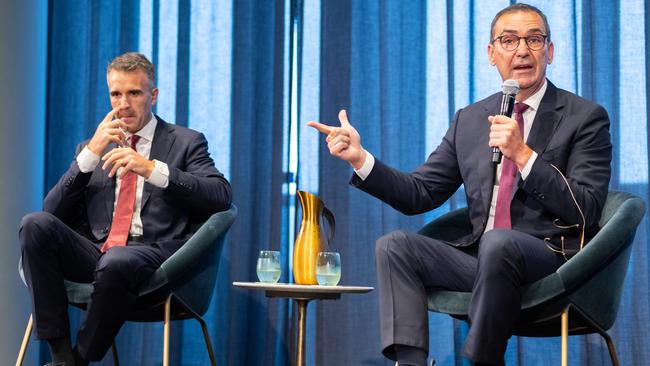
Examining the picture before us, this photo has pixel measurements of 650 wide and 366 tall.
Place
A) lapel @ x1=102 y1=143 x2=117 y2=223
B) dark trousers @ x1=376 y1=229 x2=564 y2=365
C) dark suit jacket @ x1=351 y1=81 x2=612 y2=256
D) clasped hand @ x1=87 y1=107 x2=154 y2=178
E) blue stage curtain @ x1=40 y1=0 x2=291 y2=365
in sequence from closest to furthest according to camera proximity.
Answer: dark trousers @ x1=376 y1=229 x2=564 y2=365, dark suit jacket @ x1=351 y1=81 x2=612 y2=256, clasped hand @ x1=87 y1=107 x2=154 y2=178, lapel @ x1=102 y1=143 x2=117 y2=223, blue stage curtain @ x1=40 y1=0 x2=291 y2=365

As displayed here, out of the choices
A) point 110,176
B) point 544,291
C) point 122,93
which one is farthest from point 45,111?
point 544,291

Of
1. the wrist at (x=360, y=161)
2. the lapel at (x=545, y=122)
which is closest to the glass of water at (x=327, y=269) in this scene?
the wrist at (x=360, y=161)

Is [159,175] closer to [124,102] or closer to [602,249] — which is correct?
[124,102]

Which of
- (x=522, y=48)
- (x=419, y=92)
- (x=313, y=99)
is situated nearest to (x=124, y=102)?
(x=313, y=99)

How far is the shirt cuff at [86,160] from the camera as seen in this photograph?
3.21m

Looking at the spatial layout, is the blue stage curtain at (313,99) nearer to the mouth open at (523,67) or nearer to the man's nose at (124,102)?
the man's nose at (124,102)

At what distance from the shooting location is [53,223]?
3.00 meters

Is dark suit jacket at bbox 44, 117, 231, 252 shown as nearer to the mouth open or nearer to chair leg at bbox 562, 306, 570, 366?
the mouth open

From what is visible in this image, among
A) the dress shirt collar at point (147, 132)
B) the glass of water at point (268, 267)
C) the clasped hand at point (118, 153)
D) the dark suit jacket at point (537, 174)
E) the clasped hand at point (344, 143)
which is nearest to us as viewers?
the dark suit jacket at point (537, 174)

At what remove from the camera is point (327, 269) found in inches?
120

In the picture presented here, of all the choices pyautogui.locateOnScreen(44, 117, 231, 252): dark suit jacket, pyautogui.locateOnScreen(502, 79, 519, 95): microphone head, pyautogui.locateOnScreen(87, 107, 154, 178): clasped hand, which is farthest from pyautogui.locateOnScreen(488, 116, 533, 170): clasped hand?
pyautogui.locateOnScreen(87, 107, 154, 178): clasped hand

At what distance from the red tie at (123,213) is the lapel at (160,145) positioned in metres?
0.05

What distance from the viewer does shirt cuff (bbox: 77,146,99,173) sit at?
3.21m

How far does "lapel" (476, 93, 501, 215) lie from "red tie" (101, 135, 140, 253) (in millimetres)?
1342
